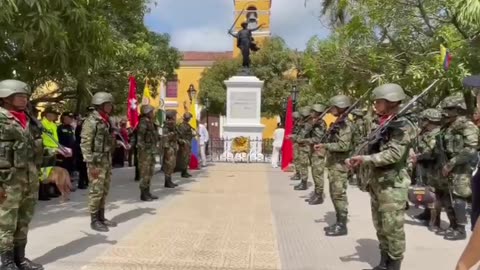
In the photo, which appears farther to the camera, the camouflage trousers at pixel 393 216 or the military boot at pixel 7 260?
the camouflage trousers at pixel 393 216

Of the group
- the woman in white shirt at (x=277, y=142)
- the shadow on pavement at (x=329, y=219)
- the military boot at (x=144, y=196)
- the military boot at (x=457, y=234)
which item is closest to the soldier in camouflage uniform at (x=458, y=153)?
the military boot at (x=457, y=234)

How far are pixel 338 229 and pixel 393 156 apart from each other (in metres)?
2.65

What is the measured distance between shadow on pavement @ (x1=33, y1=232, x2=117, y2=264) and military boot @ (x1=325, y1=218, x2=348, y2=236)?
2933 millimetres

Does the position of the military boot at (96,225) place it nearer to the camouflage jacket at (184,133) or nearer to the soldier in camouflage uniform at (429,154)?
the soldier in camouflage uniform at (429,154)

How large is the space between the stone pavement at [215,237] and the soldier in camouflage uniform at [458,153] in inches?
17.3

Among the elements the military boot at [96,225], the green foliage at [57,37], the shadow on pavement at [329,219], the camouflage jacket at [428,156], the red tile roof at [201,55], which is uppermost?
the red tile roof at [201,55]

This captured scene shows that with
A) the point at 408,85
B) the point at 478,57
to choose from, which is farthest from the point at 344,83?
the point at 478,57

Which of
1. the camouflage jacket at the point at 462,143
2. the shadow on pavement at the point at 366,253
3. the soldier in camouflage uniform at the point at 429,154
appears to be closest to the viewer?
the shadow on pavement at the point at 366,253

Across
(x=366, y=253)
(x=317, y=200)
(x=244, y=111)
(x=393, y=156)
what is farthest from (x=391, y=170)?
(x=244, y=111)

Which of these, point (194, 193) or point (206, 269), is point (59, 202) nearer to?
point (194, 193)

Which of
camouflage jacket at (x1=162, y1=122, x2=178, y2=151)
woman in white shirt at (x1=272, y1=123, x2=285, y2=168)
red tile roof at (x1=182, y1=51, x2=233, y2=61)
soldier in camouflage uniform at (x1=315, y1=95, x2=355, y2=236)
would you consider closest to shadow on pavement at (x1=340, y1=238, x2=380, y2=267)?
soldier in camouflage uniform at (x1=315, y1=95, x2=355, y2=236)

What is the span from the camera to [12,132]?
4984mm

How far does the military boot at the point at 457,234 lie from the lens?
7.20 meters

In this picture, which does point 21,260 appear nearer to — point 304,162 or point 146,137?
point 146,137
